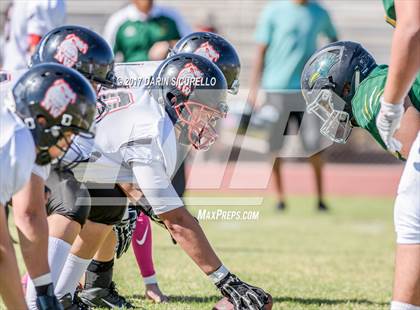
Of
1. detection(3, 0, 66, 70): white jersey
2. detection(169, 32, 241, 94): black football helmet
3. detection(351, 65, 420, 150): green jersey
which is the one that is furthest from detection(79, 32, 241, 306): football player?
detection(3, 0, 66, 70): white jersey

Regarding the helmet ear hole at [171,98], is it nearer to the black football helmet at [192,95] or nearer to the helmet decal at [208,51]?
the black football helmet at [192,95]

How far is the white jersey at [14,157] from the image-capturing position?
3.08m

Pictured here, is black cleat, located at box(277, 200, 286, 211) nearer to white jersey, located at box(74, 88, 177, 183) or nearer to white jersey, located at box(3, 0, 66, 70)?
white jersey, located at box(3, 0, 66, 70)

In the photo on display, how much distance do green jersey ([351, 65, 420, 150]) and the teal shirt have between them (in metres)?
5.26

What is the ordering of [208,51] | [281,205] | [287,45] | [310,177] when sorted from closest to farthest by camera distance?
[208,51] → [287,45] → [281,205] → [310,177]

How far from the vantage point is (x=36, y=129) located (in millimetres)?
3244

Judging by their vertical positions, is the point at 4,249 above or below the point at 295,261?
above

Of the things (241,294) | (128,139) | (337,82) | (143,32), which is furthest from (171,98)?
(143,32)

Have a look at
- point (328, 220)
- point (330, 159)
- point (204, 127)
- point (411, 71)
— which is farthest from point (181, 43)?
point (330, 159)

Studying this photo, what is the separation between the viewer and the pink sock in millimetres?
5008

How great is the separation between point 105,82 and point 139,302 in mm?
1260

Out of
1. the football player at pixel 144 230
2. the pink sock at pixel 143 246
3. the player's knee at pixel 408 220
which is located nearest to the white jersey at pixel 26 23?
the football player at pixel 144 230

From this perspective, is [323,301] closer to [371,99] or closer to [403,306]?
[371,99]

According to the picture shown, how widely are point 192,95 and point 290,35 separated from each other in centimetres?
509
